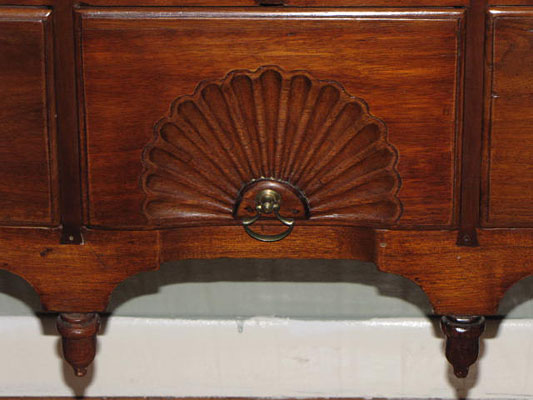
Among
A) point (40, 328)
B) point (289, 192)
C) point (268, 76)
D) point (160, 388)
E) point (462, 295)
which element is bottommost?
point (160, 388)

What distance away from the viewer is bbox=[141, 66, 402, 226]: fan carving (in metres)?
0.82

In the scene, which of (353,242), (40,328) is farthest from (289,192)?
(40,328)

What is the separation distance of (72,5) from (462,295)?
0.48 m

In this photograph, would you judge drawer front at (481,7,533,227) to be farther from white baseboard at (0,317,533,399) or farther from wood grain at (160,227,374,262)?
white baseboard at (0,317,533,399)

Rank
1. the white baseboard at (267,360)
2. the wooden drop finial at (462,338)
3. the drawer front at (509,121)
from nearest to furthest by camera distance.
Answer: the drawer front at (509,121) < the wooden drop finial at (462,338) < the white baseboard at (267,360)

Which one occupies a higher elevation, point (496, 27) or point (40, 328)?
point (496, 27)

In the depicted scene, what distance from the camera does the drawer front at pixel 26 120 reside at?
2.65 ft

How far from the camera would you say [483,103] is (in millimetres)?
811

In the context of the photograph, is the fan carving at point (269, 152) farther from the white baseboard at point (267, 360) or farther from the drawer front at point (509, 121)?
the white baseboard at point (267, 360)

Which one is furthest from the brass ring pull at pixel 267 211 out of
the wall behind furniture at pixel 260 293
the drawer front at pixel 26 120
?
the wall behind furniture at pixel 260 293

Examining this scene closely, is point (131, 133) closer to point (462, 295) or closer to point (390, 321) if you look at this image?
point (462, 295)

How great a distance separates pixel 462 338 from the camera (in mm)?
917

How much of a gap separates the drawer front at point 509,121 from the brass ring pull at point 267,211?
0.64ft

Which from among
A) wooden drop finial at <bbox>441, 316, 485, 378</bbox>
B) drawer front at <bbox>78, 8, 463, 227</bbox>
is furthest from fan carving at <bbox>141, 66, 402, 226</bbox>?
wooden drop finial at <bbox>441, 316, 485, 378</bbox>
